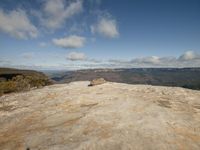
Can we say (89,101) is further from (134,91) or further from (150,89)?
(150,89)

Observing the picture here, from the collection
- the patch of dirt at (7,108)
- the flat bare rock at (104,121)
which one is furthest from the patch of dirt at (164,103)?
the patch of dirt at (7,108)

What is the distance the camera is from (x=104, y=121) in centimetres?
1033

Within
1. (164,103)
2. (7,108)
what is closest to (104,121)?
(164,103)

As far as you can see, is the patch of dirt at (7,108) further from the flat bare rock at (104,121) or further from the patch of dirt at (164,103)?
the patch of dirt at (164,103)

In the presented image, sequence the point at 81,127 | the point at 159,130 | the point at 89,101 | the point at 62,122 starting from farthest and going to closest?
the point at 89,101 → the point at 62,122 → the point at 81,127 → the point at 159,130

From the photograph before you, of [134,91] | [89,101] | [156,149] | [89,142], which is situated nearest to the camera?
[156,149]

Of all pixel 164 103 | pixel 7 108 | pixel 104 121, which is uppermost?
pixel 164 103

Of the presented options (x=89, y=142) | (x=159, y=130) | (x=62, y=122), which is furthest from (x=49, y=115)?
(x=159, y=130)

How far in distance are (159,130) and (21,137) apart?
638cm

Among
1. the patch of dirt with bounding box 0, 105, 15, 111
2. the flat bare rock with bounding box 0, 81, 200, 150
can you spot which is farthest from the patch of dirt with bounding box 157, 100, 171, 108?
the patch of dirt with bounding box 0, 105, 15, 111

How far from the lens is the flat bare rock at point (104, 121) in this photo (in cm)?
818

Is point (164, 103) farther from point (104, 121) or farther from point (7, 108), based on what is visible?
point (7, 108)

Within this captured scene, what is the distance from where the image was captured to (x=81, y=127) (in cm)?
977

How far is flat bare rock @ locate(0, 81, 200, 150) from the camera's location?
8180 mm
